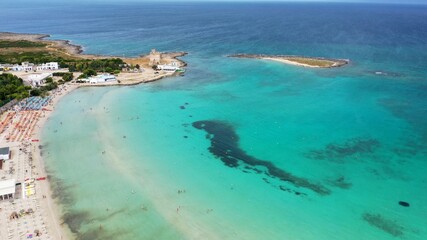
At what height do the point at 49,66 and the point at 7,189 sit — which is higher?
the point at 49,66

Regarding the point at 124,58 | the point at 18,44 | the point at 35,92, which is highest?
the point at 18,44

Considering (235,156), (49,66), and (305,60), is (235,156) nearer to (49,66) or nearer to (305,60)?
(305,60)

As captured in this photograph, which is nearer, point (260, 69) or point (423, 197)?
point (423, 197)

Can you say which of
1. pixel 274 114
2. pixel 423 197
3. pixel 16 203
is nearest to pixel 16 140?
pixel 16 203

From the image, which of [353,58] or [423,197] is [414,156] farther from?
[353,58]

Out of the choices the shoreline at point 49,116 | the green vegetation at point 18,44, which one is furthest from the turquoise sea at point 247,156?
the green vegetation at point 18,44

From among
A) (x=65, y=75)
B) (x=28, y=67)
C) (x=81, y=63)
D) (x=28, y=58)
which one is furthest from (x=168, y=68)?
(x=28, y=58)

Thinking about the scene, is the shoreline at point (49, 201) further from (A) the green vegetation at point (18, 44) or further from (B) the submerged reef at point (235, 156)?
(A) the green vegetation at point (18, 44)
